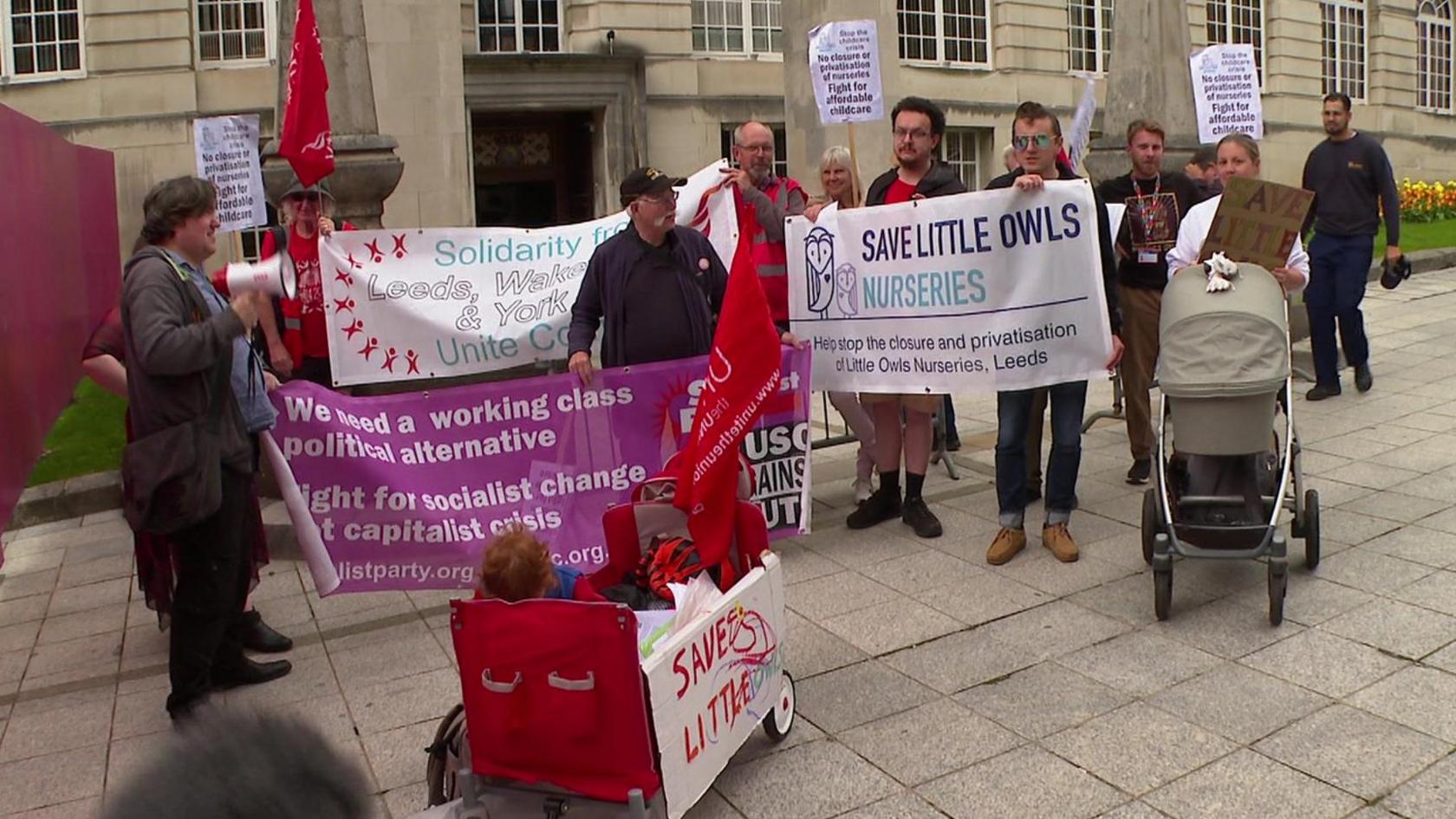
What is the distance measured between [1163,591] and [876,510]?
2.00 meters

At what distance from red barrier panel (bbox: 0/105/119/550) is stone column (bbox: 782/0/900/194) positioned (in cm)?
744

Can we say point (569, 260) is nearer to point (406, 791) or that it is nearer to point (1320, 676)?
point (406, 791)

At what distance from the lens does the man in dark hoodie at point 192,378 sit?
441 cm

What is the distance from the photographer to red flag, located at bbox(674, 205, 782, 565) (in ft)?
14.0

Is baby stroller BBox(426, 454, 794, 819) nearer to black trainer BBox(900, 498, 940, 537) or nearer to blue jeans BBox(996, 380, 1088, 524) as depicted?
blue jeans BBox(996, 380, 1088, 524)

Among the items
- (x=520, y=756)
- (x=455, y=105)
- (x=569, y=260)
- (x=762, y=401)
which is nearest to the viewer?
(x=520, y=756)

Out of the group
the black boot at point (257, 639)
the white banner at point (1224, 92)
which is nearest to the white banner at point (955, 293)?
the black boot at point (257, 639)

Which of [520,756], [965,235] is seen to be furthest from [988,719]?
[965,235]

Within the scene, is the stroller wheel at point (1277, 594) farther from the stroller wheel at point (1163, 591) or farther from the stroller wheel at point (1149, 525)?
the stroller wheel at point (1149, 525)

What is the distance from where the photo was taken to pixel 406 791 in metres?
4.15

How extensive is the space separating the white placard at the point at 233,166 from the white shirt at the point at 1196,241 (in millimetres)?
7203

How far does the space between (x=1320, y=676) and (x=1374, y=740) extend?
0.55 metres

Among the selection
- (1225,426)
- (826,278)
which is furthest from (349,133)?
(1225,426)

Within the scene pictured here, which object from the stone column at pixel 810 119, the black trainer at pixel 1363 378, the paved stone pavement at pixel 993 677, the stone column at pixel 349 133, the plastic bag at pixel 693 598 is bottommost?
the paved stone pavement at pixel 993 677
